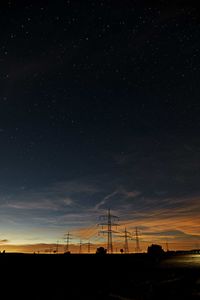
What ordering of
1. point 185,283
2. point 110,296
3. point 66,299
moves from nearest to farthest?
point 110,296
point 66,299
point 185,283

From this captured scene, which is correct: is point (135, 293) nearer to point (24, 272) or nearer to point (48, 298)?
point (48, 298)

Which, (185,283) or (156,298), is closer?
(156,298)

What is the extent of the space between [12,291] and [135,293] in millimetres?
6399

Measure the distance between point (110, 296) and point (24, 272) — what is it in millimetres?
11463

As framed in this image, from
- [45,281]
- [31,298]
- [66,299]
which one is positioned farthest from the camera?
[45,281]

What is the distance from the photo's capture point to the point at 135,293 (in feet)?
32.6

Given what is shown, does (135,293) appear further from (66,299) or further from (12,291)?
(12,291)

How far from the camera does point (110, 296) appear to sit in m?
9.70

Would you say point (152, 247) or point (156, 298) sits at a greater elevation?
point (152, 247)

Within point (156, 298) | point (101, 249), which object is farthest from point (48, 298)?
point (101, 249)

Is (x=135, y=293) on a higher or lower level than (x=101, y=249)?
lower

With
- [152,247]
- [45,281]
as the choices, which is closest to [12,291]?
[45,281]

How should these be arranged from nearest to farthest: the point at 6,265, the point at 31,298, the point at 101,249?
the point at 31,298
the point at 6,265
the point at 101,249

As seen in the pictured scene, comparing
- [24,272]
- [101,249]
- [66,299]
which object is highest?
[101,249]
